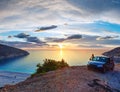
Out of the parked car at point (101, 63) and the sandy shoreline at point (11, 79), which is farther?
the sandy shoreline at point (11, 79)

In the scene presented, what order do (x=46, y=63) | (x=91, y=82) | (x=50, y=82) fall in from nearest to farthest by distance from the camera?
(x=50, y=82)
(x=91, y=82)
(x=46, y=63)

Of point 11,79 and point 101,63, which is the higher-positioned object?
point 101,63

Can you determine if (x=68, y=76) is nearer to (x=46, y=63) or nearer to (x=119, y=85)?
(x=119, y=85)

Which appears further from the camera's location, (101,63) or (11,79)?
(11,79)

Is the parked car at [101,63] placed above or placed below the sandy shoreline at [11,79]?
above

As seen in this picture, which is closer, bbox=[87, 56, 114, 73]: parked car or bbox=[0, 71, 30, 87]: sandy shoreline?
bbox=[87, 56, 114, 73]: parked car

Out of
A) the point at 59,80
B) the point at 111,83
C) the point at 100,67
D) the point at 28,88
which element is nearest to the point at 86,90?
the point at 59,80

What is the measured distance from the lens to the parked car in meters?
34.7

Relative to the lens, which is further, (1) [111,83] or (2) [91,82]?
(1) [111,83]

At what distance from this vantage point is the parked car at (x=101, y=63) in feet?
114

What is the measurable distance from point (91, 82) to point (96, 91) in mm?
2675

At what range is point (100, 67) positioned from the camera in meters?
34.6

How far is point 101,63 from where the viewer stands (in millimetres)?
35188

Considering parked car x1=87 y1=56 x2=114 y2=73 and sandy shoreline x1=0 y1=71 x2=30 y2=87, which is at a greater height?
parked car x1=87 y1=56 x2=114 y2=73
